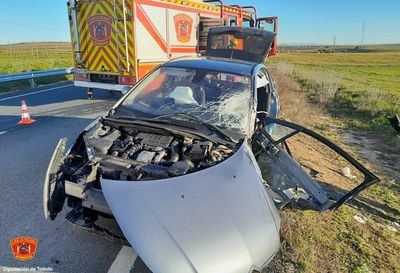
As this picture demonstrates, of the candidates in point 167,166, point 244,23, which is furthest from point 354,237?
point 244,23

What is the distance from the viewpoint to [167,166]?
295 centimetres

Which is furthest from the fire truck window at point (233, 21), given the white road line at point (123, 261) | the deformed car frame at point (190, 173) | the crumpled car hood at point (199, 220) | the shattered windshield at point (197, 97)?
the white road line at point (123, 261)

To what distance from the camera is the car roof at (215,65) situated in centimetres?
416

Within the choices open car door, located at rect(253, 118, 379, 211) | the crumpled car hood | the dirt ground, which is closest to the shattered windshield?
open car door, located at rect(253, 118, 379, 211)

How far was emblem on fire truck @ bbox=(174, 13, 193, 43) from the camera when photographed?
9039 millimetres

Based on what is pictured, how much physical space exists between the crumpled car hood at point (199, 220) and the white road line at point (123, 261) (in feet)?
2.40

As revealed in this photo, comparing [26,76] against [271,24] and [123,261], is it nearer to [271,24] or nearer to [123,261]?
[271,24]

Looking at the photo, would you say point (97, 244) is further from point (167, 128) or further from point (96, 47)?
point (96, 47)

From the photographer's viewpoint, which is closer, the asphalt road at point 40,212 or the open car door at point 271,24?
the asphalt road at point 40,212

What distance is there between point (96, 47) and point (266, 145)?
6530 millimetres

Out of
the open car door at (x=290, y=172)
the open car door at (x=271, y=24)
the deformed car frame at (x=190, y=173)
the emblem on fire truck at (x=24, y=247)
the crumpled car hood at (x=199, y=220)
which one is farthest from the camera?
the open car door at (x=271, y=24)

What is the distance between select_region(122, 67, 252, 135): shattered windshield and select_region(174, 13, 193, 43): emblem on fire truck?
5091 millimetres

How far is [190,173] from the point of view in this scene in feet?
8.64

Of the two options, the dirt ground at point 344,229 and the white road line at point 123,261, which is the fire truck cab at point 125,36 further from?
the white road line at point 123,261
